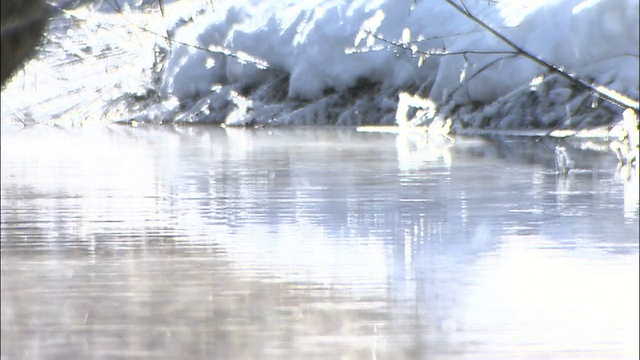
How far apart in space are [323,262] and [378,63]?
310 inches

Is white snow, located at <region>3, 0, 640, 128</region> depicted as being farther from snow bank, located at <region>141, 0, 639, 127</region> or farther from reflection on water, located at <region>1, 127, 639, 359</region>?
reflection on water, located at <region>1, 127, 639, 359</region>

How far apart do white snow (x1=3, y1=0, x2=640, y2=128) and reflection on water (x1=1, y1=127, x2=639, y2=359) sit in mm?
1971

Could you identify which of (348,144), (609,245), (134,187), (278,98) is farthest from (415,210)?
(278,98)

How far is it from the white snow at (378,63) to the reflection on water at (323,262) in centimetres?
197

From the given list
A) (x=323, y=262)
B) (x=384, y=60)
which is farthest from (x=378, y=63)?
(x=323, y=262)

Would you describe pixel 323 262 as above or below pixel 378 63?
below

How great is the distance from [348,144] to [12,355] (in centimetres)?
594

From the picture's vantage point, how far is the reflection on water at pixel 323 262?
7.86 feet

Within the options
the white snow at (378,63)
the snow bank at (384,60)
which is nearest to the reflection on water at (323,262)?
the white snow at (378,63)

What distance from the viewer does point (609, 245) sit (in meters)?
3.45

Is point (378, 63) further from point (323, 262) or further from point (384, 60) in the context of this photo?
point (323, 262)

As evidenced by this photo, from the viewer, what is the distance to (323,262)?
324cm

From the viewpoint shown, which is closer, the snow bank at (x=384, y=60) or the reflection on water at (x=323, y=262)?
the reflection on water at (x=323, y=262)

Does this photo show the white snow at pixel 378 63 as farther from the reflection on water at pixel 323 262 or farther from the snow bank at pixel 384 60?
the reflection on water at pixel 323 262
